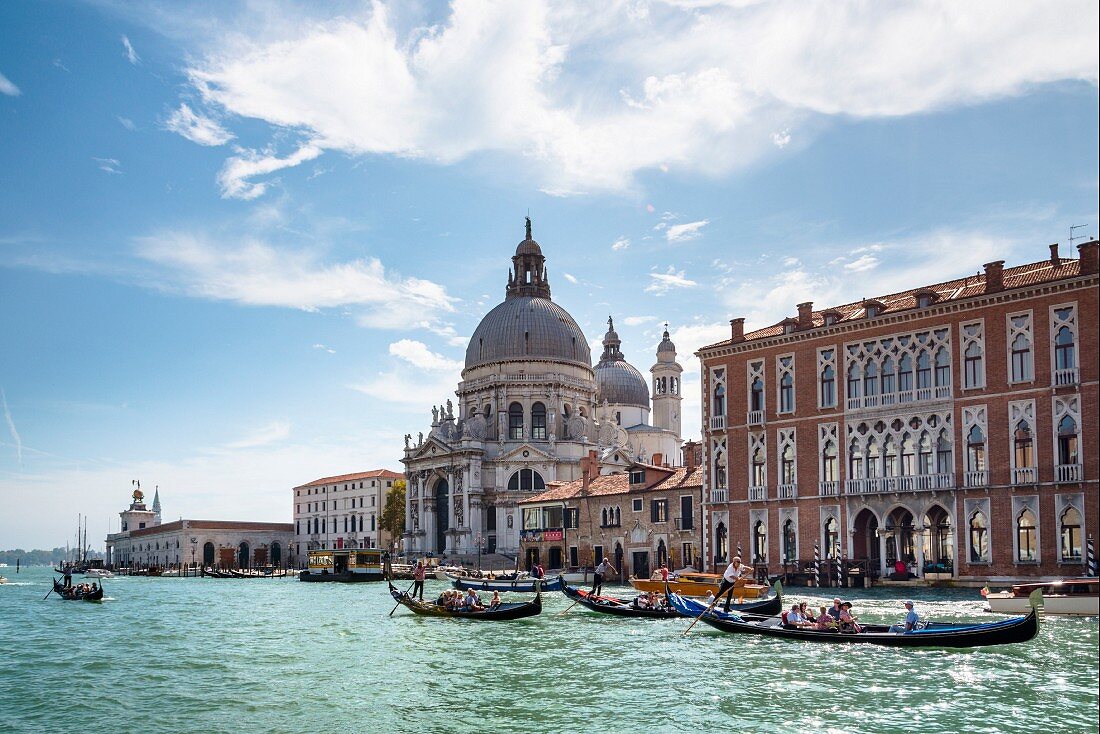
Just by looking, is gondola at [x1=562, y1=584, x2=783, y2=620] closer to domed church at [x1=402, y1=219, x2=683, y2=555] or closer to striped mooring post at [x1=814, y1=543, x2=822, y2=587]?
striped mooring post at [x1=814, y1=543, x2=822, y2=587]

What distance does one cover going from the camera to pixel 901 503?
41.1m

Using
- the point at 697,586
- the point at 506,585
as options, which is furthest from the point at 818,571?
the point at 506,585

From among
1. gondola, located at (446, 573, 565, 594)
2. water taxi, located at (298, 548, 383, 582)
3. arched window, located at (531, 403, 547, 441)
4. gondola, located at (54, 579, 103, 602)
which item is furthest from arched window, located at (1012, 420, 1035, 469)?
arched window, located at (531, 403, 547, 441)

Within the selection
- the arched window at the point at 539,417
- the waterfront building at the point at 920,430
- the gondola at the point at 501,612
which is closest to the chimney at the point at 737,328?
the waterfront building at the point at 920,430

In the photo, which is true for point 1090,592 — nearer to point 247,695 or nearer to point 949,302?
point 949,302

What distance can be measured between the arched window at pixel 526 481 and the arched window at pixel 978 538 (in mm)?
48813

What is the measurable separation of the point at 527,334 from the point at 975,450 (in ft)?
180

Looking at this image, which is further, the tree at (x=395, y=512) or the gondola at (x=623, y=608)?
the tree at (x=395, y=512)

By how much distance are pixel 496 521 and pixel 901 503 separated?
4675 cm

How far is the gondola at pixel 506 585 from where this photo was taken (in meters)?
46.2

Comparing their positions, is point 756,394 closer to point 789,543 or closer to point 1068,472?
point 789,543

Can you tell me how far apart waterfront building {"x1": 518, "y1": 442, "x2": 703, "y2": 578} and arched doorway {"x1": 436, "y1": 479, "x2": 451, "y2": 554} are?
24.9 m

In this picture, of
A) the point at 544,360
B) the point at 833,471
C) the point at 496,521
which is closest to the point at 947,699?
the point at 833,471

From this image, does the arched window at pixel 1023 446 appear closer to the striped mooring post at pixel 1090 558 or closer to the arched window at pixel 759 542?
the striped mooring post at pixel 1090 558
